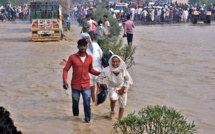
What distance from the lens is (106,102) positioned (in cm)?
803

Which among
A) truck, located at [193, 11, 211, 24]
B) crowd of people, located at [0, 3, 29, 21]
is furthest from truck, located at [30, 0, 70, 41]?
crowd of people, located at [0, 3, 29, 21]

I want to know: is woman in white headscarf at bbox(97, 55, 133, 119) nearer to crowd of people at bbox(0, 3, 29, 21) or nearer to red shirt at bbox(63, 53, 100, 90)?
red shirt at bbox(63, 53, 100, 90)

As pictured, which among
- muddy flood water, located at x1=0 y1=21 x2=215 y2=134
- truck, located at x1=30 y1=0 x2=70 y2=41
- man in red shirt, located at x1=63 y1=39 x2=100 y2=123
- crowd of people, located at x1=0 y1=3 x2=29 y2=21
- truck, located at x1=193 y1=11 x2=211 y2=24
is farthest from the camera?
crowd of people, located at x1=0 y1=3 x2=29 y2=21

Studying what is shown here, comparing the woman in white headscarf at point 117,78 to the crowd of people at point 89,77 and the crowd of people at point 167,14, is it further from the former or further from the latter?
the crowd of people at point 167,14

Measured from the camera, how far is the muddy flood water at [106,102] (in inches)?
261

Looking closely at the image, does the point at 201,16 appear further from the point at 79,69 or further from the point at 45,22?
the point at 79,69

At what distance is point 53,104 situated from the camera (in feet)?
25.2

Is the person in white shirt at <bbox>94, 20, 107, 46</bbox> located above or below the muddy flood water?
above

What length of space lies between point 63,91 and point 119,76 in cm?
286

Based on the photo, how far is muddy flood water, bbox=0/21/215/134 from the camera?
21.7 ft

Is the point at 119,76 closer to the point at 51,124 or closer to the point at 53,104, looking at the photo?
the point at 51,124

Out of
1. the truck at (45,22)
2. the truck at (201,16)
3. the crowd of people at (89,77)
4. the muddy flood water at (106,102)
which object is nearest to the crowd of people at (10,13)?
the truck at (201,16)

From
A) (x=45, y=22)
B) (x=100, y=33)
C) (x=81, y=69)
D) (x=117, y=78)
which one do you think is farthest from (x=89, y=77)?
(x=45, y=22)

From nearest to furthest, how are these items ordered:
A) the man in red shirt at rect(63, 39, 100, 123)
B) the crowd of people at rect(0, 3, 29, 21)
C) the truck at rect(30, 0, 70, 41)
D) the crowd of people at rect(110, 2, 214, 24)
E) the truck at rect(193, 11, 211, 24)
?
the man in red shirt at rect(63, 39, 100, 123) → the truck at rect(30, 0, 70, 41) → the truck at rect(193, 11, 211, 24) → the crowd of people at rect(110, 2, 214, 24) → the crowd of people at rect(0, 3, 29, 21)
